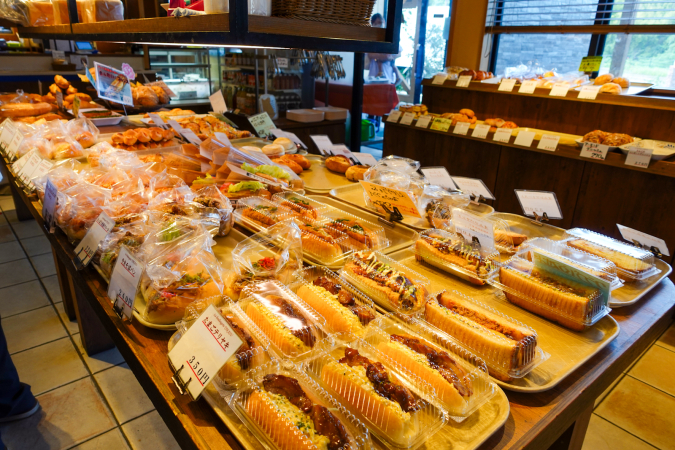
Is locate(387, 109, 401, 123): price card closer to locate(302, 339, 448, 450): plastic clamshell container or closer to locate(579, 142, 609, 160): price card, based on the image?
locate(579, 142, 609, 160): price card

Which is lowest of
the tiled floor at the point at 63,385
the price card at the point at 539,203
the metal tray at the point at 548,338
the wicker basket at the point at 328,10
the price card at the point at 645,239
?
the tiled floor at the point at 63,385

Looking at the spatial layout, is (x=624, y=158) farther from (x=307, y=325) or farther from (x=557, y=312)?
(x=307, y=325)

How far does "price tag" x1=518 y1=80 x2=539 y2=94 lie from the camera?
4.32 meters

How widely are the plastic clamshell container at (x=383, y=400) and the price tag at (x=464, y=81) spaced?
4397 millimetres

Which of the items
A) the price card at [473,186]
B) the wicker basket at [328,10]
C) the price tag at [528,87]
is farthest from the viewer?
the price tag at [528,87]

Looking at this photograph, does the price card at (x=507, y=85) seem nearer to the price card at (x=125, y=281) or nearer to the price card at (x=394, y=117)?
the price card at (x=394, y=117)

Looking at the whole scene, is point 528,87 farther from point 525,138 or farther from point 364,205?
point 364,205

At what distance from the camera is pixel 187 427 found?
0.99 meters

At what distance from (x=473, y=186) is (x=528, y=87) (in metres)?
2.72

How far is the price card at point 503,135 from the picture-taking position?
4.21 meters

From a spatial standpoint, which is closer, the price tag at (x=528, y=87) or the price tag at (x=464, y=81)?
the price tag at (x=528, y=87)

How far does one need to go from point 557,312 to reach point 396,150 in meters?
4.30

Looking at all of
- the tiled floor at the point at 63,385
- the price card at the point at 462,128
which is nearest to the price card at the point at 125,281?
the tiled floor at the point at 63,385

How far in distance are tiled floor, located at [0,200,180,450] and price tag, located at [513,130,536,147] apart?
3651 millimetres
